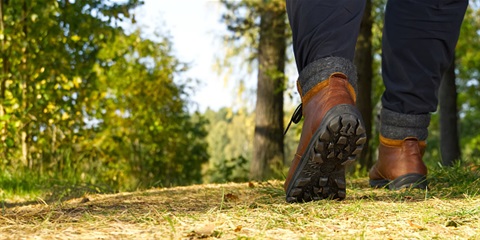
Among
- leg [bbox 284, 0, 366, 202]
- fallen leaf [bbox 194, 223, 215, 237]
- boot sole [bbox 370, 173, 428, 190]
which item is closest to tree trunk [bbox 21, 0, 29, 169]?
boot sole [bbox 370, 173, 428, 190]

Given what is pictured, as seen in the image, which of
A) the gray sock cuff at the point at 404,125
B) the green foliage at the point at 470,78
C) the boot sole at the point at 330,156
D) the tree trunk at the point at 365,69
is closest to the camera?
the boot sole at the point at 330,156

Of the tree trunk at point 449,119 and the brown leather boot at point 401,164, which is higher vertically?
the tree trunk at point 449,119

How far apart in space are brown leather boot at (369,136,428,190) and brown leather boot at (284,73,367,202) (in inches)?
27.5

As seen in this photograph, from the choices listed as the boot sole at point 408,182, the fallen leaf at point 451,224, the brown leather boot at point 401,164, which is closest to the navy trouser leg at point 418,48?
the brown leather boot at point 401,164

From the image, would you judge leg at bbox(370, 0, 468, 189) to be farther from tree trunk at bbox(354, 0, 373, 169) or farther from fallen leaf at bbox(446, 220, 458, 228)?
tree trunk at bbox(354, 0, 373, 169)

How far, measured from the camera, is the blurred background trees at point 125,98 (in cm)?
580

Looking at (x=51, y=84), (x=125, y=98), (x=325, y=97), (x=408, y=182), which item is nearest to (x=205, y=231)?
(x=325, y=97)

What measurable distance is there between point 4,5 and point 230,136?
60.8 m

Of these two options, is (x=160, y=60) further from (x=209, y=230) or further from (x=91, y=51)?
(x=209, y=230)

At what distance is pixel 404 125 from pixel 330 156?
0.94m

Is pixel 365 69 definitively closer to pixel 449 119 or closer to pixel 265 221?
pixel 449 119

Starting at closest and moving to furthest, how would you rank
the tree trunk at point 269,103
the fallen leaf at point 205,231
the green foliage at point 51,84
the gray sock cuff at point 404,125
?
the fallen leaf at point 205,231
the gray sock cuff at point 404,125
the green foliage at point 51,84
the tree trunk at point 269,103

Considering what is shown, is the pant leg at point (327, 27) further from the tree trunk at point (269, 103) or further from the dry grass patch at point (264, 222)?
the tree trunk at point (269, 103)

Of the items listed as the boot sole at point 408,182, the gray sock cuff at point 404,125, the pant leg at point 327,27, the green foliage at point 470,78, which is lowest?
the boot sole at point 408,182
